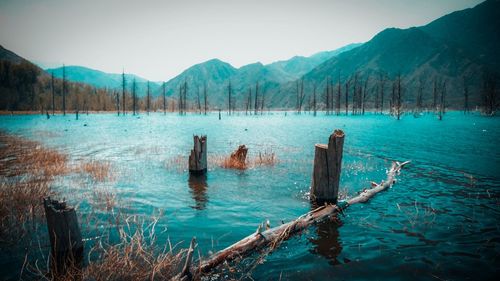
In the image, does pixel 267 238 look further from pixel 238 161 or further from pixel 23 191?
pixel 238 161

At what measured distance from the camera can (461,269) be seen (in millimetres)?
5117

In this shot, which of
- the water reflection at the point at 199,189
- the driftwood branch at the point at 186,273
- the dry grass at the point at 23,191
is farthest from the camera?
the water reflection at the point at 199,189

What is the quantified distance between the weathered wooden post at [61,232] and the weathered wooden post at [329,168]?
6797 mm

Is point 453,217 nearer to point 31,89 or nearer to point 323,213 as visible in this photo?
point 323,213

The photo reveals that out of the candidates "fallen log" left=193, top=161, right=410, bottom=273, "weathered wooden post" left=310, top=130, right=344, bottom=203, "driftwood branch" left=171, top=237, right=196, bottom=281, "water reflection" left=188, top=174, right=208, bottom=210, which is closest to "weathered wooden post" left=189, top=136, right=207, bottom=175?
"water reflection" left=188, top=174, right=208, bottom=210

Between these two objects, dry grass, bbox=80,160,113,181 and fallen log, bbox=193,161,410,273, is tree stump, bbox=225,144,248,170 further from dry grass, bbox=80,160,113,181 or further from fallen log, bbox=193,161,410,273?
fallen log, bbox=193,161,410,273

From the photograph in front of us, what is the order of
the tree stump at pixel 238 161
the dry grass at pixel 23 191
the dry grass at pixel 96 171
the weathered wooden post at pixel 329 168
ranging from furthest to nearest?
the tree stump at pixel 238 161
the dry grass at pixel 96 171
the weathered wooden post at pixel 329 168
the dry grass at pixel 23 191

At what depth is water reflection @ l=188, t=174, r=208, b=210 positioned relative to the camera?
9.49m

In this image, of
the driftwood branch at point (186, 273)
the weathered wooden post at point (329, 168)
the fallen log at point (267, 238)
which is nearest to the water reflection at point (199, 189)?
the fallen log at point (267, 238)

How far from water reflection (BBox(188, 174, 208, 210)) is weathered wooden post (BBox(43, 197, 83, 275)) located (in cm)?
427

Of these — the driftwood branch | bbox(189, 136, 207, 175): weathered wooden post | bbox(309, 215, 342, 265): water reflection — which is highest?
bbox(189, 136, 207, 175): weathered wooden post

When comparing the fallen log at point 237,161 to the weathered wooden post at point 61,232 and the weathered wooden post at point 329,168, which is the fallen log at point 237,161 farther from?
the weathered wooden post at point 61,232

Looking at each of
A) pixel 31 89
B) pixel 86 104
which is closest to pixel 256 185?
pixel 86 104

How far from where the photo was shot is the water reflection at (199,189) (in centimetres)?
949
